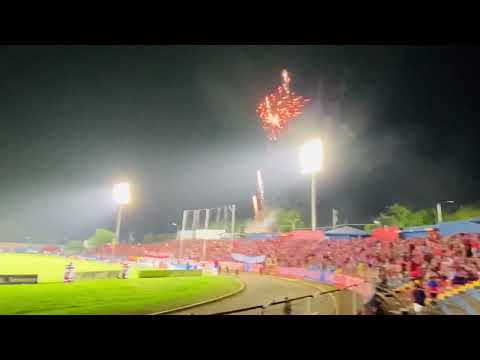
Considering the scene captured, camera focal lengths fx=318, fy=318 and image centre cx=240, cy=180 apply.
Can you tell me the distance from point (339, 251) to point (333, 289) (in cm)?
102

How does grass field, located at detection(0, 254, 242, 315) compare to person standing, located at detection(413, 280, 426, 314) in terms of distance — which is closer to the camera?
grass field, located at detection(0, 254, 242, 315)

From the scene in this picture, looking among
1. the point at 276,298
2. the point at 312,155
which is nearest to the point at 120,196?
the point at 276,298

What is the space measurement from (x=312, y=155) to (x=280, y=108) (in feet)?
4.22

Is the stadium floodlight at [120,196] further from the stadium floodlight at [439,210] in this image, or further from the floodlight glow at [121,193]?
the stadium floodlight at [439,210]

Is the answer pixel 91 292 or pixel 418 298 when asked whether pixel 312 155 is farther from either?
pixel 91 292

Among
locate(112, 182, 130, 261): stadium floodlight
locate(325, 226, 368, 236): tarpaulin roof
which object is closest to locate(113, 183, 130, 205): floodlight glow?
locate(112, 182, 130, 261): stadium floodlight

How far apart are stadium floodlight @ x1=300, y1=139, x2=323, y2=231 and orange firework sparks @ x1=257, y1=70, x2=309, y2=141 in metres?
0.73

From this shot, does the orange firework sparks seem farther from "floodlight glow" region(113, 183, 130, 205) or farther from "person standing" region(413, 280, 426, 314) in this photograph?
"person standing" region(413, 280, 426, 314)

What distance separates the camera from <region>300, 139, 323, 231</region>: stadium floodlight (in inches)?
282

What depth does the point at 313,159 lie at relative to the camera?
725 centimetres

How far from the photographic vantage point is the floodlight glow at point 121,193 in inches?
241

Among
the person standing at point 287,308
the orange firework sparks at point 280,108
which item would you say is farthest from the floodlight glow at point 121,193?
the person standing at point 287,308
